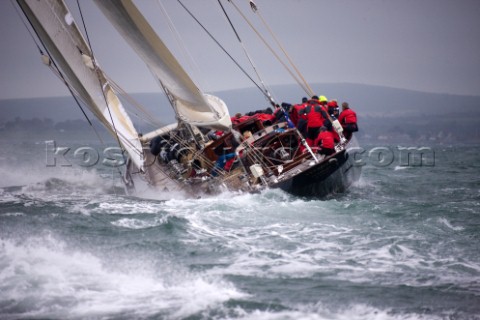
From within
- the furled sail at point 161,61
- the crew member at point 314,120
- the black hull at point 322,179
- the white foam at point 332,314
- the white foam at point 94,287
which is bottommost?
the white foam at point 332,314

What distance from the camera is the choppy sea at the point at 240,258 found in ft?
26.9

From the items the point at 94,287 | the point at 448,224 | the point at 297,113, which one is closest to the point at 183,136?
the point at 297,113

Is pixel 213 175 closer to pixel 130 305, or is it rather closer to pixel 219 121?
pixel 219 121

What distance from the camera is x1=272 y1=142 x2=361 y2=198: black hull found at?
1472 centimetres

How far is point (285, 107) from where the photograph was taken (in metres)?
18.4

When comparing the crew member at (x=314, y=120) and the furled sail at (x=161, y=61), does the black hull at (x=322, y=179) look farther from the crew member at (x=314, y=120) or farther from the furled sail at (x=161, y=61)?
the furled sail at (x=161, y=61)

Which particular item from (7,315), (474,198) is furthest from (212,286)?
(474,198)

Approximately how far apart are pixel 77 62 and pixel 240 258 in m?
9.27

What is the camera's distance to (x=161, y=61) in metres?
15.1

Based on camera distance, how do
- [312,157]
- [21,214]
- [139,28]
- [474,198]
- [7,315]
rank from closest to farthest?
1. [7,315]
2. [21,214]
3. [139,28]
4. [312,157]
5. [474,198]

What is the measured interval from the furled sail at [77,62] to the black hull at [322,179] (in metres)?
4.79

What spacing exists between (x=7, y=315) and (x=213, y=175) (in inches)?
354

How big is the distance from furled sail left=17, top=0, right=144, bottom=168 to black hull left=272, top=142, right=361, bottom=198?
15.7 feet

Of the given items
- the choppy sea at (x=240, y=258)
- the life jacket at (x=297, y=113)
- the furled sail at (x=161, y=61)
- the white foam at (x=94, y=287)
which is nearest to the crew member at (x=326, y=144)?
the choppy sea at (x=240, y=258)
